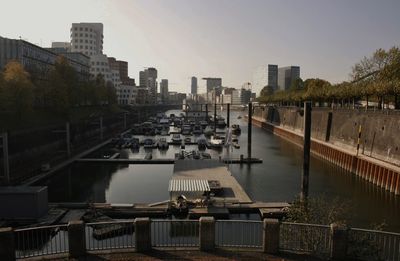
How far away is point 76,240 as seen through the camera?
13000mm

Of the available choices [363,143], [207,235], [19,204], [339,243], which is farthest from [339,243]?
[363,143]

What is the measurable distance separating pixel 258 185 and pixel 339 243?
88.0 feet

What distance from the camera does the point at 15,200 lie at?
25.2m

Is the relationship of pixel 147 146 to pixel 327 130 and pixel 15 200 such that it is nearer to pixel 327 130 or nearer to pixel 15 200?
pixel 327 130

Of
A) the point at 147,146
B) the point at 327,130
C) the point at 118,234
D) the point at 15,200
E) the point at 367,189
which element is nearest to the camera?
the point at 118,234

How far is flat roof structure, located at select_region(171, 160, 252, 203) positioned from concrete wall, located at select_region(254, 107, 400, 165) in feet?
60.2

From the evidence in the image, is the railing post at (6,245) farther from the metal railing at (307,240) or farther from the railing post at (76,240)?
the metal railing at (307,240)

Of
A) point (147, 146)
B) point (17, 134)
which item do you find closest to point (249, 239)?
point (17, 134)

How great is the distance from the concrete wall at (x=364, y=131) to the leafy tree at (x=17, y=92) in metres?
43.3

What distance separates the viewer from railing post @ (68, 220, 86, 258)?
42.6ft

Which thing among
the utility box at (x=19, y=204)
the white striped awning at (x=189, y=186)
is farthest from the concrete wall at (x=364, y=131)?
the utility box at (x=19, y=204)

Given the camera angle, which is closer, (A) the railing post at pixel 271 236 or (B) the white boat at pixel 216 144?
(A) the railing post at pixel 271 236

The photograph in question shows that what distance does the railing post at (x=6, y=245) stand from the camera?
40.8 feet

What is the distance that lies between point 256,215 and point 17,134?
31195 mm
